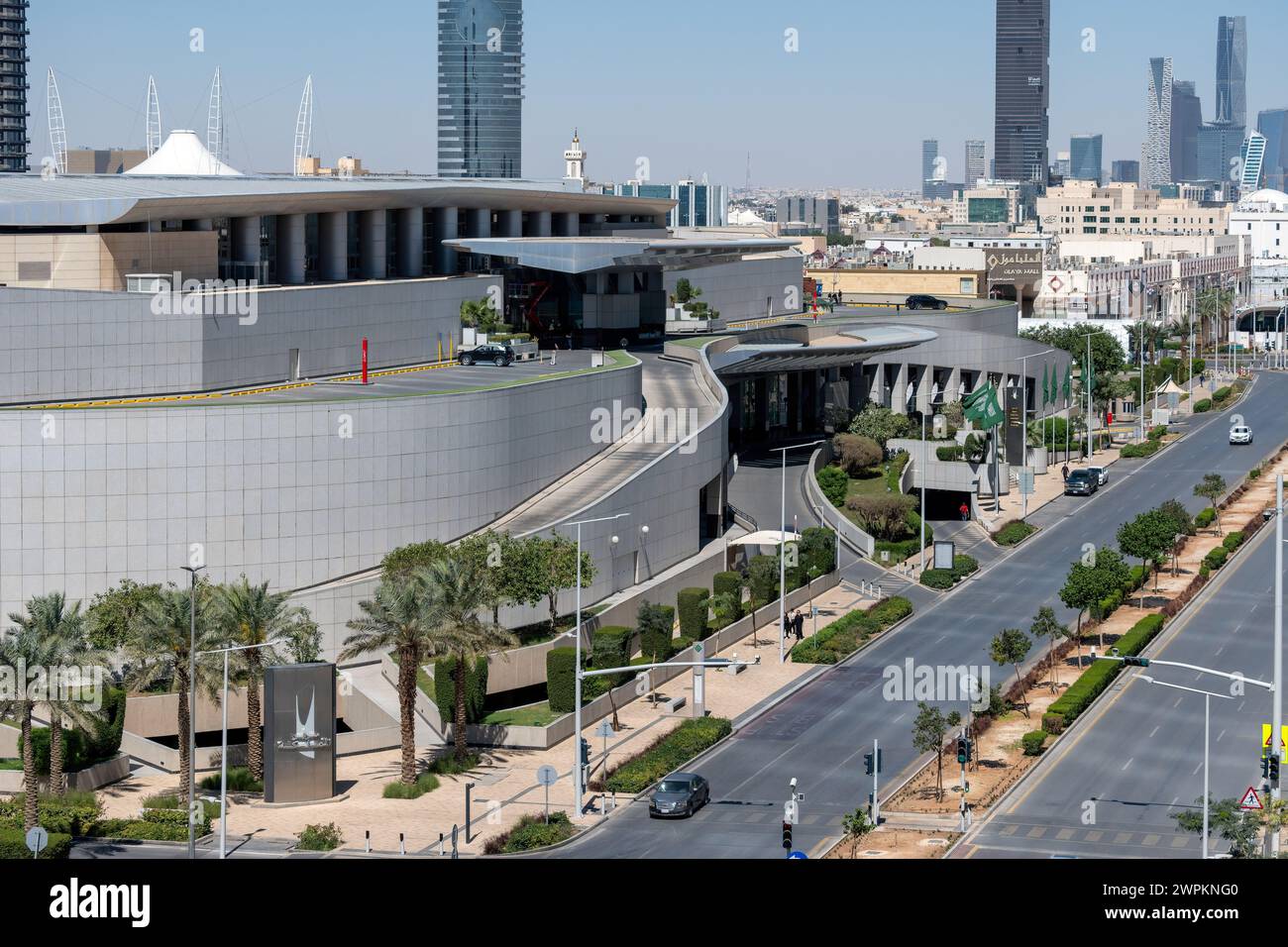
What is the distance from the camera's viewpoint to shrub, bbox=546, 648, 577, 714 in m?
63.7

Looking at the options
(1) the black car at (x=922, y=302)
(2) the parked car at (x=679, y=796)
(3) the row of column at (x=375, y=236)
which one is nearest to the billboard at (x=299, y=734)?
(2) the parked car at (x=679, y=796)

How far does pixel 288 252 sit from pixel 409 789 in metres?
37.4

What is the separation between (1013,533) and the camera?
95.5m

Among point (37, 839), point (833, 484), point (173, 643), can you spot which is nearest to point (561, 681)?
point (173, 643)

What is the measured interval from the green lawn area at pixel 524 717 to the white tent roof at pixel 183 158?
185 feet

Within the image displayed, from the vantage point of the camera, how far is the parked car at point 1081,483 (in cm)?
10738

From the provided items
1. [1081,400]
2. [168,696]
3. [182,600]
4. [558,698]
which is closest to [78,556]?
[168,696]

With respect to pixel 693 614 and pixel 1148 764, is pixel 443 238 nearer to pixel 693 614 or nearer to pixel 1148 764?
pixel 693 614

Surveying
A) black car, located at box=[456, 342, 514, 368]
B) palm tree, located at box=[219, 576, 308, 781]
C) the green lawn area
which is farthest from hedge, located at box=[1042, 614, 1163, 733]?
→ black car, located at box=[456, 342, 514, 368]

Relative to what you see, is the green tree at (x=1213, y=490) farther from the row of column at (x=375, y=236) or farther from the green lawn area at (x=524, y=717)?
the green lawn area at (x=524, y=717)

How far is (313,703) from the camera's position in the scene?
54.0 meters

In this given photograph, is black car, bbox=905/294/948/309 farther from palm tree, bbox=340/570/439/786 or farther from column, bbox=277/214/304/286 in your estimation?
palm tree, bbox=340/570/439/786
